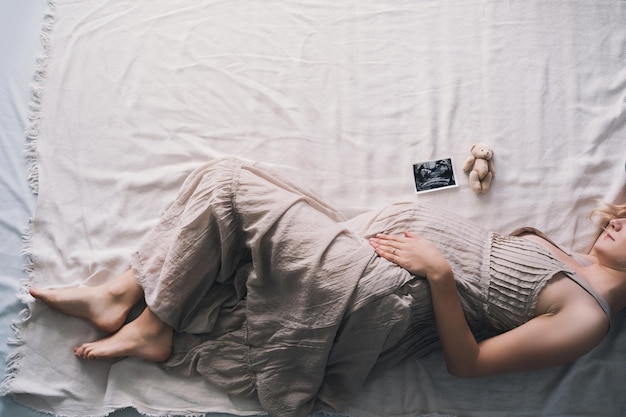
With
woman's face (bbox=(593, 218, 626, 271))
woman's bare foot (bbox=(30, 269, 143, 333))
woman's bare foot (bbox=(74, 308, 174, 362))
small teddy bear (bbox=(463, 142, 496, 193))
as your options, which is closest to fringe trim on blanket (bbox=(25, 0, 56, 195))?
woman's bare foot (bbox=(30, 269, 143, 333))

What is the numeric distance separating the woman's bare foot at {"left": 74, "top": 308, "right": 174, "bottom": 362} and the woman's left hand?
1.67 feet

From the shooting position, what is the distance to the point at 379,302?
1257 millimetres

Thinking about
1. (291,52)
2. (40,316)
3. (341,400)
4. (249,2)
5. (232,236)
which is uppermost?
(249,2)

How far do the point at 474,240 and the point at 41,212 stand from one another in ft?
3.40

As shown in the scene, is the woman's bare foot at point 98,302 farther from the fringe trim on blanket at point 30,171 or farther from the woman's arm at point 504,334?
the woman's arm at point 504,334

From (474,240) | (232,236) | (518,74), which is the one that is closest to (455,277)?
(474,240)

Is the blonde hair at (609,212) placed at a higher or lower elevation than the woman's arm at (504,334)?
higher

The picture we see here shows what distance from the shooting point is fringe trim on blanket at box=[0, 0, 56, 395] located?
133cm

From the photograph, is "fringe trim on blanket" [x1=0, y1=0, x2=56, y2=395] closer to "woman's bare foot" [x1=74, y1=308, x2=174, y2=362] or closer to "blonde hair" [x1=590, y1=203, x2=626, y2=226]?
"woman's bare foot" [x1=74, y1=308, x2=174, y2=362]

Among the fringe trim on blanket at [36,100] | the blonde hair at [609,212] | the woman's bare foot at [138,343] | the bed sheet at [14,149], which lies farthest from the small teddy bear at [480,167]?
the fringe trim on blanket at [36,100]

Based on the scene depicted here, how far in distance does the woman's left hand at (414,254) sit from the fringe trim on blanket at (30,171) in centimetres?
80

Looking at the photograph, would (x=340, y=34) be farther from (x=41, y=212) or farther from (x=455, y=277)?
(x=41, y=212)

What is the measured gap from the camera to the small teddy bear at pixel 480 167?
5.26 ft

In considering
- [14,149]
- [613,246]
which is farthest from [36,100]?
[613,246]
